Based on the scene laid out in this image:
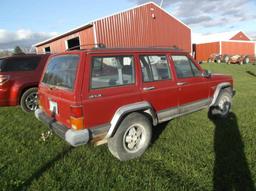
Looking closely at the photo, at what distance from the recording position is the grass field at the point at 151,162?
3.20 metres

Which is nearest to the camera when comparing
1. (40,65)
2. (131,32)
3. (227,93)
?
(227,93)

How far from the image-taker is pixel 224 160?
3727 millimetres

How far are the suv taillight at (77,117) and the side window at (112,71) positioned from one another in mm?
392

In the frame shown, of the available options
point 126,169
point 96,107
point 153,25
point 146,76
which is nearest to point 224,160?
point 126,169

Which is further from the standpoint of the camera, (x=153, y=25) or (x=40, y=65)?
(x=153, y=25)

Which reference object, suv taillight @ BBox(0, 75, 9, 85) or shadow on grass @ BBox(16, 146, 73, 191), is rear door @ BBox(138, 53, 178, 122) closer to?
shadow on grass @ BBox(16, 146, 73, 191)

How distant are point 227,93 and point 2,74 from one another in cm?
611

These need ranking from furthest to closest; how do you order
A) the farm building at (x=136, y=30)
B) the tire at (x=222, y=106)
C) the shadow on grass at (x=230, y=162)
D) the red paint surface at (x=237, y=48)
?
the red paint surface at (x=237, y=48), the farm building at (x=136, y=30), the tire at (x=222, y=106), the shadow on grass at (x=230, y=162)

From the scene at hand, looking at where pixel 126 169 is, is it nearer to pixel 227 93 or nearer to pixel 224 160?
pixel 224 160

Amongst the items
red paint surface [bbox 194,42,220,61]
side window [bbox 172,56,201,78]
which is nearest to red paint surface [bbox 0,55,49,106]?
side window [bbox 172,56,201,78]

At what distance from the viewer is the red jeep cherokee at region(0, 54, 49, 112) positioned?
21.3ft

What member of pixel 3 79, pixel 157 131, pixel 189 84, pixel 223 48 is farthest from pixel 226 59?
pixel 3 79

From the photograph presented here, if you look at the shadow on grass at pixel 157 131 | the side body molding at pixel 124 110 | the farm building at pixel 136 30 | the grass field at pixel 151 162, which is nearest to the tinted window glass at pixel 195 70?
the grass field at pixel 151 162

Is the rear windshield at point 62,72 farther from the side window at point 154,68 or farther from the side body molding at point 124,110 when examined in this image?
the side window at point 154,68
